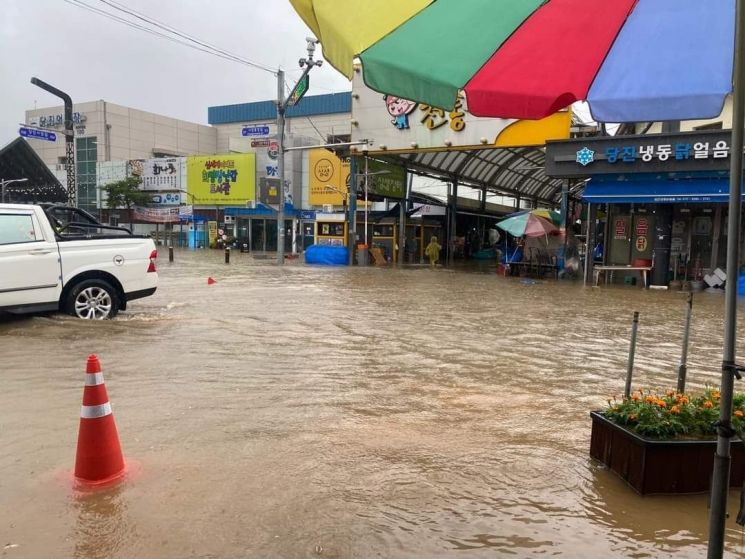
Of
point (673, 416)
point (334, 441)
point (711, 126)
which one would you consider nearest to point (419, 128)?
point (711, 126)

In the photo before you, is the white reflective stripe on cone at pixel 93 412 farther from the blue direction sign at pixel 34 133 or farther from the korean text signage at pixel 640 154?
the blue direction sign at pixel 34 133

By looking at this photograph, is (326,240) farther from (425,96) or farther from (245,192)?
(425,96)

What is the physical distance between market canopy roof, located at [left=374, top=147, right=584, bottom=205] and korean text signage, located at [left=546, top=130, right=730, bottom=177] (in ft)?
19.8

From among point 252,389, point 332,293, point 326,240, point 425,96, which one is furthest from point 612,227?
point 425,96

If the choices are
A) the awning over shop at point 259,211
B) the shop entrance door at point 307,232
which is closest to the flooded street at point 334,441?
the shop entrance door at point 307,232

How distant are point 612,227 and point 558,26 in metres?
19.0

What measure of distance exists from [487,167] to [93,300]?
87.2 feet

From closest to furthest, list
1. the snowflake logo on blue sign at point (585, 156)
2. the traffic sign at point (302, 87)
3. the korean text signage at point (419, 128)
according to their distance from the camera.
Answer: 1. the snowflake logo on blue sign at point (585, 156)
2. the korean text signage at point (419, 128)
3. the traffic sign at point (302, 87)

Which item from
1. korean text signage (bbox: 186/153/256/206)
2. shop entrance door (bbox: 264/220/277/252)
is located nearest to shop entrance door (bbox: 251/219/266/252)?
shop entrance door (bbox: 264/220/277/252)

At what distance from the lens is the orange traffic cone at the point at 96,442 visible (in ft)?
12.0

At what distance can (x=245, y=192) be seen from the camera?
45188 millimetres

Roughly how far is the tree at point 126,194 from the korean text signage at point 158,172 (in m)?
1.42

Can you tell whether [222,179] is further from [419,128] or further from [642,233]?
[642,233]

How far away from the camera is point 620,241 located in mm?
20516
